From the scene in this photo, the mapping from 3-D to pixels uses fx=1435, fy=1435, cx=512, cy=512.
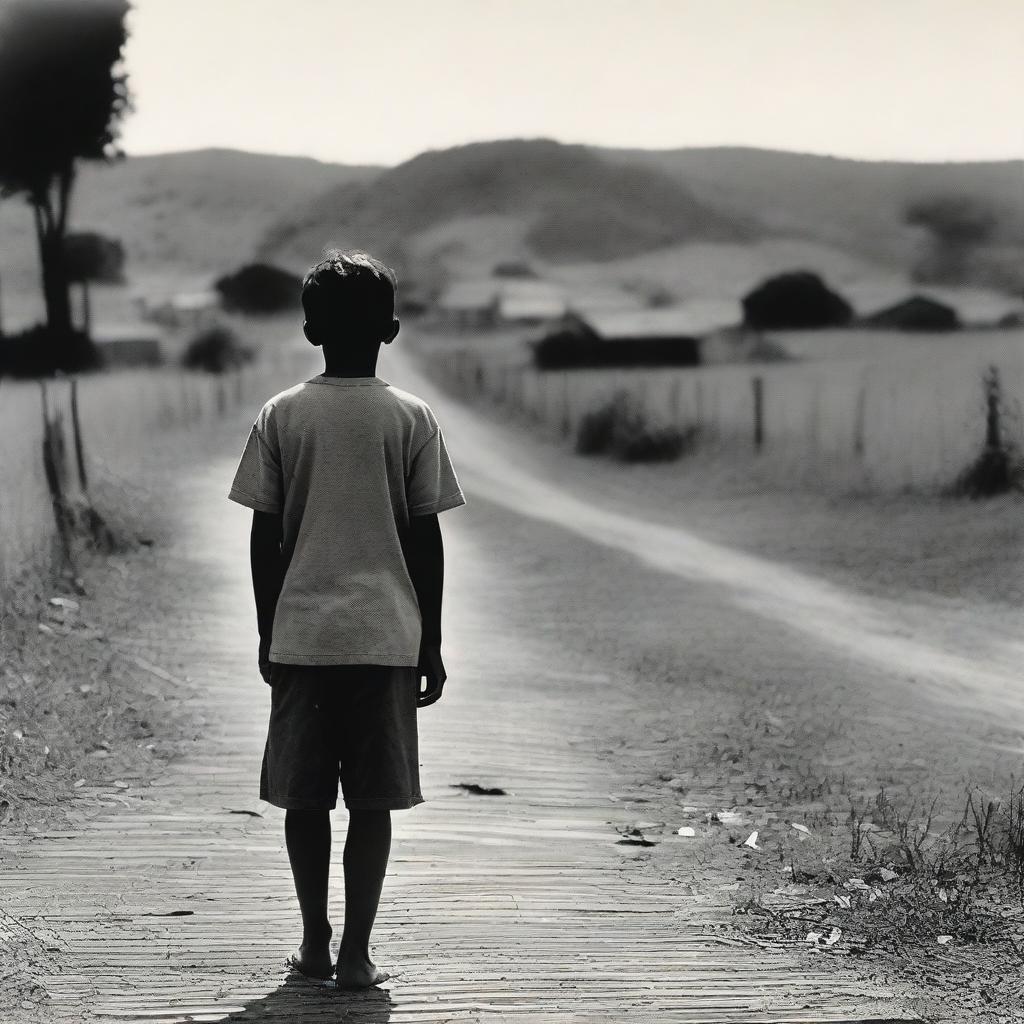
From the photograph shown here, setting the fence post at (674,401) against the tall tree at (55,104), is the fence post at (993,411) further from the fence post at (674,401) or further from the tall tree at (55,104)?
the tall tree at (55,104)

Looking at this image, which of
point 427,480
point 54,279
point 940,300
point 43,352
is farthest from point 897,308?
point 427,480

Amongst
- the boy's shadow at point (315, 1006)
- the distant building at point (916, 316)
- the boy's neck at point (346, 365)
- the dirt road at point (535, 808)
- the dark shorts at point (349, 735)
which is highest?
the distant building at point (916, 316)

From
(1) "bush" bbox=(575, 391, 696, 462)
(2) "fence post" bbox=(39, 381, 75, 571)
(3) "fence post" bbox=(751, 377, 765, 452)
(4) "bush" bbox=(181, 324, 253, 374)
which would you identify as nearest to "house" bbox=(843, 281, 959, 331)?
(3) "fence post" bbox=(751, 377, 765, 452)

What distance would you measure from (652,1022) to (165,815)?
2517mm

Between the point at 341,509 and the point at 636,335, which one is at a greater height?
the point at 636,335

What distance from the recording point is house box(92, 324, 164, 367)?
12878 millimetres

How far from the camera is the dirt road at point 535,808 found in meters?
3.52

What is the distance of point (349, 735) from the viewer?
129 inches

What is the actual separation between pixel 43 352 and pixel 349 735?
973cm

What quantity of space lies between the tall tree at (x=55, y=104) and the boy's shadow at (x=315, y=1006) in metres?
9.73

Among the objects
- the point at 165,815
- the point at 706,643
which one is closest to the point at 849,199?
the point at 706,643

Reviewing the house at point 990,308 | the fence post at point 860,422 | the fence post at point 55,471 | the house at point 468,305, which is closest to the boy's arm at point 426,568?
the fence post at point 55,471

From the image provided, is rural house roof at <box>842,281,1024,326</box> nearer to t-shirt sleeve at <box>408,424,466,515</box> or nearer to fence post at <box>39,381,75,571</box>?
fence post at <box>39,381,75,571</box>

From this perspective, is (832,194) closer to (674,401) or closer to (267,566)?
(674,401)
